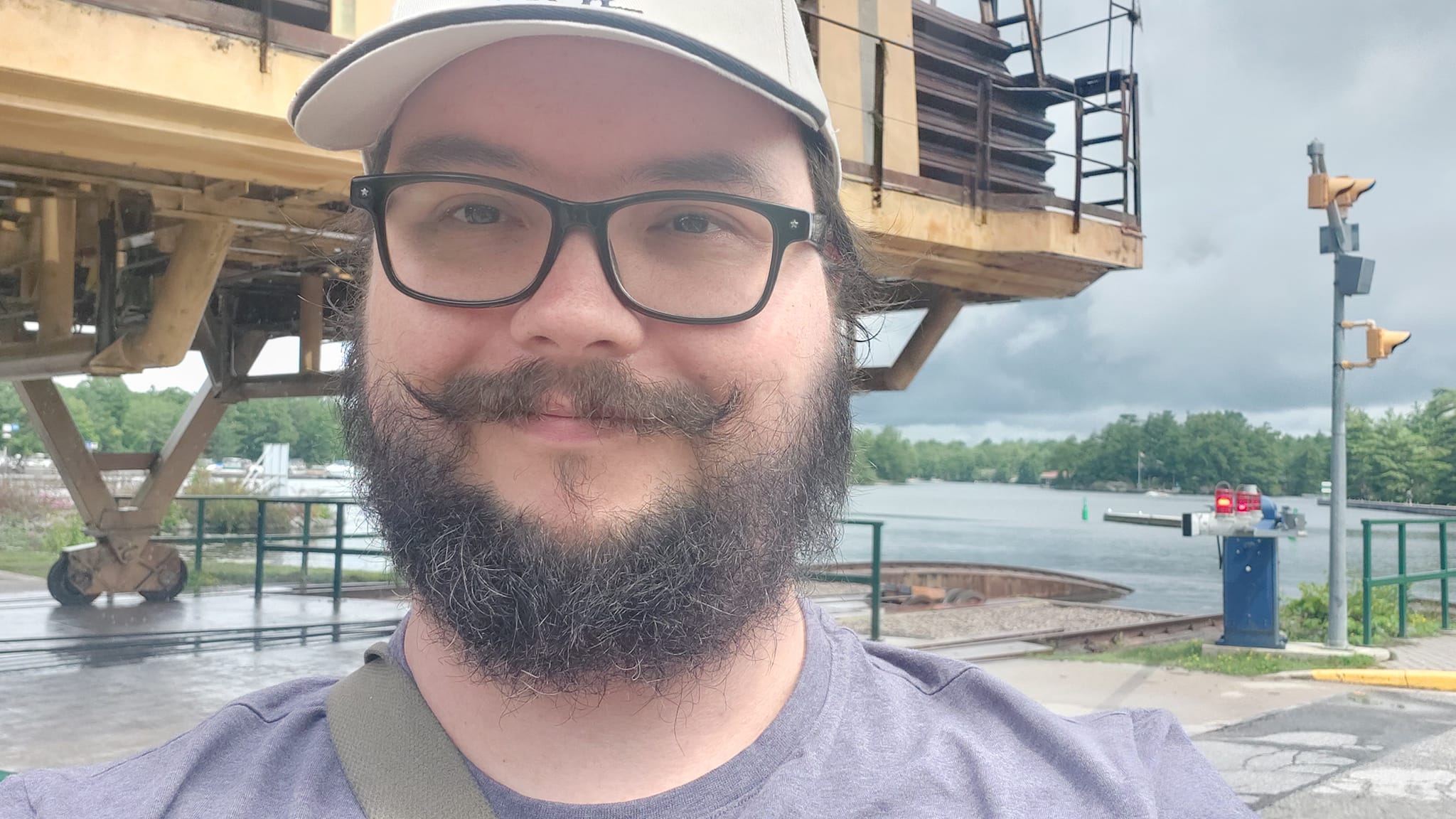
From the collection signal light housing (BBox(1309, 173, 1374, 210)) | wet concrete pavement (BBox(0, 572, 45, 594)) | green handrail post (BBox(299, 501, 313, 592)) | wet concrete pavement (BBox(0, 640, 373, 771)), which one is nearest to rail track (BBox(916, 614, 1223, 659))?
signal light housing (BBox(1309, 173, 1374, 210))

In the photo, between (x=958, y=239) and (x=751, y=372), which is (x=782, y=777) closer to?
(x=751, y=372)

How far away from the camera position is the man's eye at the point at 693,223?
1202 mm

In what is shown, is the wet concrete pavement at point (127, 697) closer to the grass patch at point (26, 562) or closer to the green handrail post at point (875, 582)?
the green handrail post at point (875, 582)

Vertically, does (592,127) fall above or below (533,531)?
above

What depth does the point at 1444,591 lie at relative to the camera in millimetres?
11109

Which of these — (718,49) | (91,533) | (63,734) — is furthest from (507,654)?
(91,533)

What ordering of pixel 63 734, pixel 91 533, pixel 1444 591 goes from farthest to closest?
pixel 1444 591 → pixel 91 533 → pixel 63 734

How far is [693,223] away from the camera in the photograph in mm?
1209

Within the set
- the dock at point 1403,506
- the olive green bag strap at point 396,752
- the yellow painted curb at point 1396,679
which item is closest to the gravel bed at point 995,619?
the yellow painted curb at point 1396,679

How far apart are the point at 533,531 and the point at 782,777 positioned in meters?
0.38

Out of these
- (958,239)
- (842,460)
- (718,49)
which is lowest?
(842,460)

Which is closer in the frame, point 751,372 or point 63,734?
point 751,372

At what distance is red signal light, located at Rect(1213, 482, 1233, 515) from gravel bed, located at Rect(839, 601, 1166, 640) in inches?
70.6

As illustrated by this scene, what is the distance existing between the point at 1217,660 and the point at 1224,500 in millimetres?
1245
